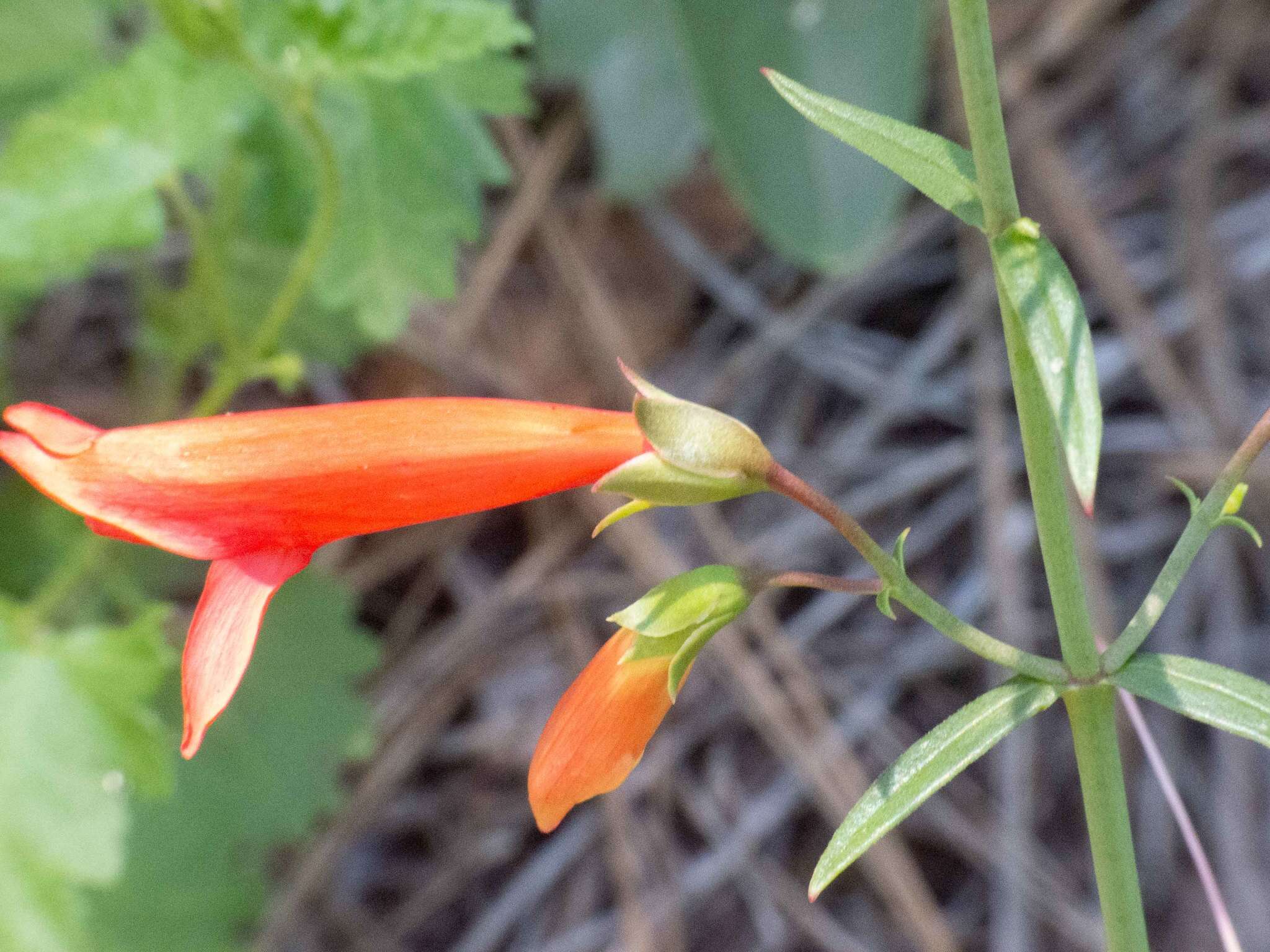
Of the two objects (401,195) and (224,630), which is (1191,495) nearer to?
(224,630)

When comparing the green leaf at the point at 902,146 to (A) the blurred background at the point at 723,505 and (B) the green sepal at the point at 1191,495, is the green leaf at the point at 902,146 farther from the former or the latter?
(A) the blurred background at the point at 723,505

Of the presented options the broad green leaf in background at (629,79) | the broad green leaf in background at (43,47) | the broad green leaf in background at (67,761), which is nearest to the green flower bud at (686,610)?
the broad green leaf in background at (67,761)

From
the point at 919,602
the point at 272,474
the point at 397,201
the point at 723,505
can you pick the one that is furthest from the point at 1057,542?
the point at 723,505

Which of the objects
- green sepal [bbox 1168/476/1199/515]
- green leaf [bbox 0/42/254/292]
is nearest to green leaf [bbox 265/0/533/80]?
green leaf [bbox 0/42/254/292]

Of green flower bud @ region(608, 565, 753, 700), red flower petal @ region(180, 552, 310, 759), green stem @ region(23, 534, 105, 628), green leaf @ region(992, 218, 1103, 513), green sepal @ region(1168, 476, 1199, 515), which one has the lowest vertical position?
green sepal @ region(1168, 476, 1199, 515)

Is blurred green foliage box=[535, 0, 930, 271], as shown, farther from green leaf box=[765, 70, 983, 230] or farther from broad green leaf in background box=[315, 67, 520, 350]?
green leaf box=[765, 70, 983, 230]
